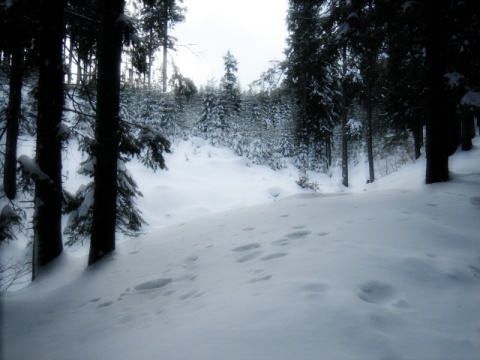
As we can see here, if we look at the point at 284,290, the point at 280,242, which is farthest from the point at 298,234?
the point at 284,290

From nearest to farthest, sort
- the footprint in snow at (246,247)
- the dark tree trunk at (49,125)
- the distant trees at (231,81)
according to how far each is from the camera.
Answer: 1. the footprint in snow at (246,247)
2. the dark tree trunk at (49,125)
3. the distant trees at (231,81)

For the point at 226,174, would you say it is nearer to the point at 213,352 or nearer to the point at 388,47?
the point at 388,47

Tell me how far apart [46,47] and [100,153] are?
94.0 inches

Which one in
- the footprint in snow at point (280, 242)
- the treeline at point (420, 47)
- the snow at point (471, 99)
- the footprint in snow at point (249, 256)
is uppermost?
the treeline at point (420, 47)

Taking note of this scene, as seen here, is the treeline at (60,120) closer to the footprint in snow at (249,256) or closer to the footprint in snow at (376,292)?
the footprint in snow at (249,256)

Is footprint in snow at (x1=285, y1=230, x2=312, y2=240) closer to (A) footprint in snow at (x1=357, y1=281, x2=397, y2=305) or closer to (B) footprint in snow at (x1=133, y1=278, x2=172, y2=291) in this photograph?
(A) footprint in snow at (x1=357, y1=281, x2=397, y2=305)

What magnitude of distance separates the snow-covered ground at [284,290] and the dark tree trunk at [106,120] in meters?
0.78

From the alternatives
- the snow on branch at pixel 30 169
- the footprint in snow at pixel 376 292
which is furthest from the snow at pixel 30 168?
the footprint in snow at pixel 376 292

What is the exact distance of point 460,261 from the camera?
9.23ft

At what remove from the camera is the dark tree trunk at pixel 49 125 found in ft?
17.8

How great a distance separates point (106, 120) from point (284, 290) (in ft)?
14.7

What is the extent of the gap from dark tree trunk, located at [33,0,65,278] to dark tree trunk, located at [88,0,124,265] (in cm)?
89

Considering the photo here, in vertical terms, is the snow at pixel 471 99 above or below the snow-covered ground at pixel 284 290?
above

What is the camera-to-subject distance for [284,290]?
2.44 metres
